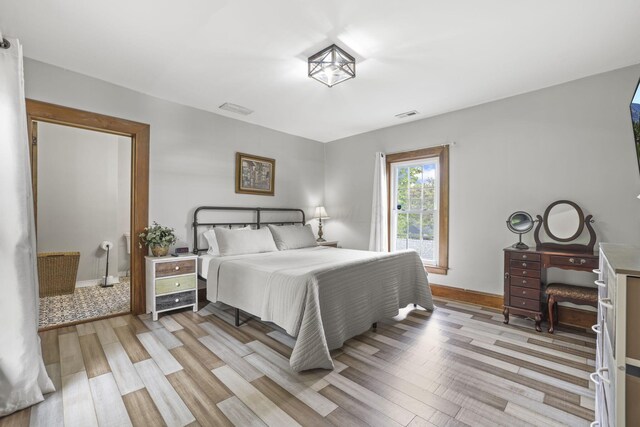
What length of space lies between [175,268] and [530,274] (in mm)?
3769

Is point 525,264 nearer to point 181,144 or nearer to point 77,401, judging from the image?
point 77,401

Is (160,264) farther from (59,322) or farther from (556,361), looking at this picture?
(556,361)

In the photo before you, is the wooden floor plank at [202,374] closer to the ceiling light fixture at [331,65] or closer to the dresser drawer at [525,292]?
the ceiling light fixture at [331,65]

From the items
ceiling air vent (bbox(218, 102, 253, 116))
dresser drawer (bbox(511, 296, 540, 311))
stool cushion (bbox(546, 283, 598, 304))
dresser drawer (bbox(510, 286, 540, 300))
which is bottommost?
dresser drawer (bbox(511, 296, 540, 311))

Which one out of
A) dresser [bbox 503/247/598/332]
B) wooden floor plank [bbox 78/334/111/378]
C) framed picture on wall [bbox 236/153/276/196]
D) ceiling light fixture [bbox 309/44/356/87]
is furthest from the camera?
framed picture on wall [bbox 236/153/276/196]

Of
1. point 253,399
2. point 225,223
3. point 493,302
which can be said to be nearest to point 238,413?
point 253,399

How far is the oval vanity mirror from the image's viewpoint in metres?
3.12

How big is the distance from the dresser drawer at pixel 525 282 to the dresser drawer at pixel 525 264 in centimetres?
11

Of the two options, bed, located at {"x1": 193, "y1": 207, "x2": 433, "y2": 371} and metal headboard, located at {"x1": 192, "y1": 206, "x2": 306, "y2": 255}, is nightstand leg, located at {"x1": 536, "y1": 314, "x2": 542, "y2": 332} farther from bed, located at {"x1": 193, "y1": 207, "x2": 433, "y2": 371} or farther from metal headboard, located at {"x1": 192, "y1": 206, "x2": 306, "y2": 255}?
metal headboard, located at {"x1": 192, "y1": 206, "x2": 306, "y2": 255}

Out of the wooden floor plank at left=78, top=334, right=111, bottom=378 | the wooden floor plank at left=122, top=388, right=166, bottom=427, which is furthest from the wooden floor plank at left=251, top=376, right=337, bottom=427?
the wooden floor plank at left=78, top=334, right=111, bottom=378

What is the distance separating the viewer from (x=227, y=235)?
3.55m

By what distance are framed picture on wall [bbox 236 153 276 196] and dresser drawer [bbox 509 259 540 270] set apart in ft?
11.1

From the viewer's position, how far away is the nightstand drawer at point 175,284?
10.2 feet

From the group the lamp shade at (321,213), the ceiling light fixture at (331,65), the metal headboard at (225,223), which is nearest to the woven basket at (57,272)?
the metal headboard at (225,223)
